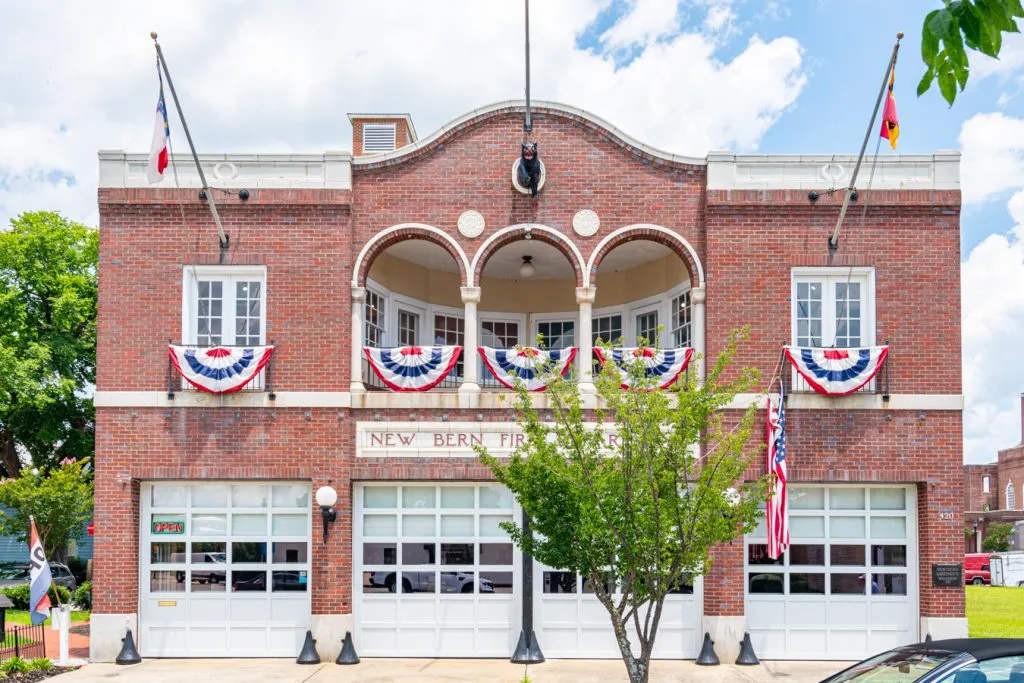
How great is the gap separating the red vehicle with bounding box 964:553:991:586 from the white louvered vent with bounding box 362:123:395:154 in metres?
34.6

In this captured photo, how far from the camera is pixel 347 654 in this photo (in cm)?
1759

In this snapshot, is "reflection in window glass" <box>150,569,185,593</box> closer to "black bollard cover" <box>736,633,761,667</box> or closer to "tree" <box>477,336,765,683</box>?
"tree" <box>477,336,765,683</box>

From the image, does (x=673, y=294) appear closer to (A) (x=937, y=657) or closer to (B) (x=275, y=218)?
(B) (x=275, y=218)

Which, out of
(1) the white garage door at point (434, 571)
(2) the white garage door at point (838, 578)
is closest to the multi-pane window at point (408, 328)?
(1) the white garage door at point (434, 571)

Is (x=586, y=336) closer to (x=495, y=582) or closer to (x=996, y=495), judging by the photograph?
(x=495, y=582)

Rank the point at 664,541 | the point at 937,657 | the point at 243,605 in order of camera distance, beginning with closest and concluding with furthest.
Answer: the point at 937,657
the point at 664,541
the point at 243,605

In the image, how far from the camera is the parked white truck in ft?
154

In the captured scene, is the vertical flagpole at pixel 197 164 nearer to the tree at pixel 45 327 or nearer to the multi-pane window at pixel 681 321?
the multi-pane window at pixel 681 321

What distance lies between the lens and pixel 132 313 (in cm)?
1834

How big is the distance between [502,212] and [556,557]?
796cm

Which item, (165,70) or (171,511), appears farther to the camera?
(171,511)

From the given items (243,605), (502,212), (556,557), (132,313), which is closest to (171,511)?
(243,605)

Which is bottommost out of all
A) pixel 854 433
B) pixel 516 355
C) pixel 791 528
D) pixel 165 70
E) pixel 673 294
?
pixel 791 528

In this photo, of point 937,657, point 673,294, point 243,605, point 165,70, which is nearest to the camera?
point 937,657
